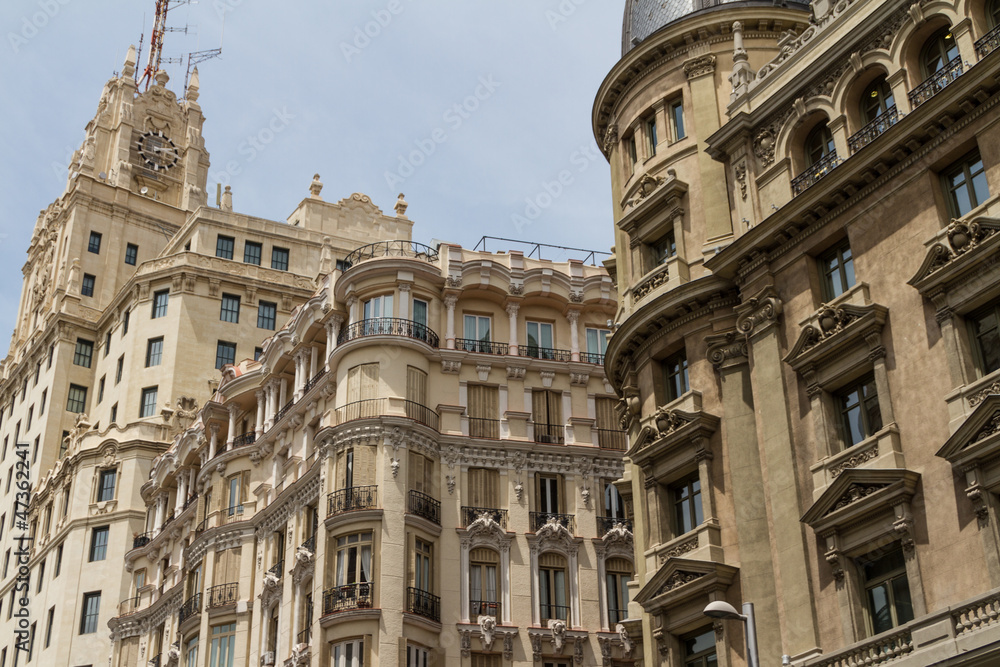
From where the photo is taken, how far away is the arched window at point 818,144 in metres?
37.1

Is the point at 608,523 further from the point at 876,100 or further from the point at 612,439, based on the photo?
the point at 876,100

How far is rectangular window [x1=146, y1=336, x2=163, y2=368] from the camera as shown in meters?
88.3

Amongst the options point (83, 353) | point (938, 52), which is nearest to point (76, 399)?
point (83, 353)

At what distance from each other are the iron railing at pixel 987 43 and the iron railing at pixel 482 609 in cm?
3007

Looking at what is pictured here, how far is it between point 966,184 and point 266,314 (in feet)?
215

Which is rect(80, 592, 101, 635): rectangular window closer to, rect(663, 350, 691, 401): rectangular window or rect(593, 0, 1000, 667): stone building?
rect(593, 0, 1000, 667): stone building

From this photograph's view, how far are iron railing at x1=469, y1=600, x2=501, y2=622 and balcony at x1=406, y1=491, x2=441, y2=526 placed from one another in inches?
142

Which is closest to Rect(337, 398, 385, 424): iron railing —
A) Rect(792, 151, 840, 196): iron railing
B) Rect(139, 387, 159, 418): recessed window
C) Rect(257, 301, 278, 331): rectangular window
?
Rect(792, 151, 840, 196): iron railing

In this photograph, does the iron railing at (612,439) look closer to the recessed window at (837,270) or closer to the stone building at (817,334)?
the stone building at (817,334)

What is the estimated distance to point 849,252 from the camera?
3500 centimetres

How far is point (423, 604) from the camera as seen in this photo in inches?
2031

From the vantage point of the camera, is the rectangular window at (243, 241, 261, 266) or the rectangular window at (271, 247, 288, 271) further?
the rectangular window at (271, 247, 288, 271)

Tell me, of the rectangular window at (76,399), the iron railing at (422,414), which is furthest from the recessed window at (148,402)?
the iron railing at (422,414)

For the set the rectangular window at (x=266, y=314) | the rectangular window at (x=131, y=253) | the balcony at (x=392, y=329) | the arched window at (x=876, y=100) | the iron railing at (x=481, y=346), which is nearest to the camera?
the arched window at (x=876, y=100)
